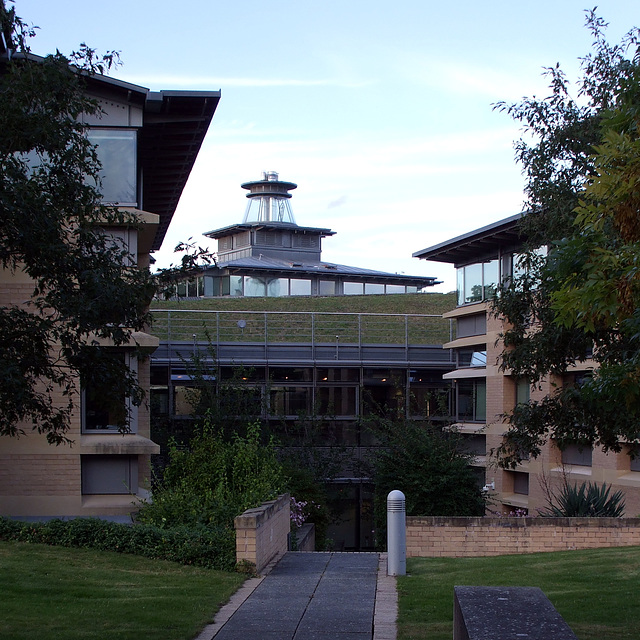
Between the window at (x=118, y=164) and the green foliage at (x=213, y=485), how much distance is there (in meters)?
6.59

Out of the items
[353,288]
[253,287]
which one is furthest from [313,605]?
[353,288]

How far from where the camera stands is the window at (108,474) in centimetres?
2189

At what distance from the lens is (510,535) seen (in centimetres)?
1747

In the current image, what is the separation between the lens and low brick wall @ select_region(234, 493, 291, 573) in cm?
1299

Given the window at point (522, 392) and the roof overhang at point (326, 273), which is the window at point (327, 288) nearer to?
the roof overhang at point (326, 273)

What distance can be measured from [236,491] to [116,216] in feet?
23.9

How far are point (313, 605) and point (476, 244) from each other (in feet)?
92.9

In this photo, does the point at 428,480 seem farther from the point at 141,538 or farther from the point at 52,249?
the point at 52,249

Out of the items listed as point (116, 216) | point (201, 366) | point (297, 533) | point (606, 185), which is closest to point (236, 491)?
point (297, 533)

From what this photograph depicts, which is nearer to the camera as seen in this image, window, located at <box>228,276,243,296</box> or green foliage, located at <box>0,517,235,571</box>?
green foliage, located at <box>0,517,235,571</box>

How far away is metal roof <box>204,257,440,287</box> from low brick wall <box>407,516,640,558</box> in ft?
139

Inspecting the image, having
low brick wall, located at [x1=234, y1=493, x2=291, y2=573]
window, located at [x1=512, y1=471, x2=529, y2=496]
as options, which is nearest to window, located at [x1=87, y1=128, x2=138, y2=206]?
low brick wall, located at [x1=234, y1=493, x2=291, y2=573]

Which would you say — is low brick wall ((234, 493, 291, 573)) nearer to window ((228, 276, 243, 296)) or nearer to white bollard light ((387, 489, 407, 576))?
white bollard light ((387, 489, 407, 576))

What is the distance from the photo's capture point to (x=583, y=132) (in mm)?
13258
